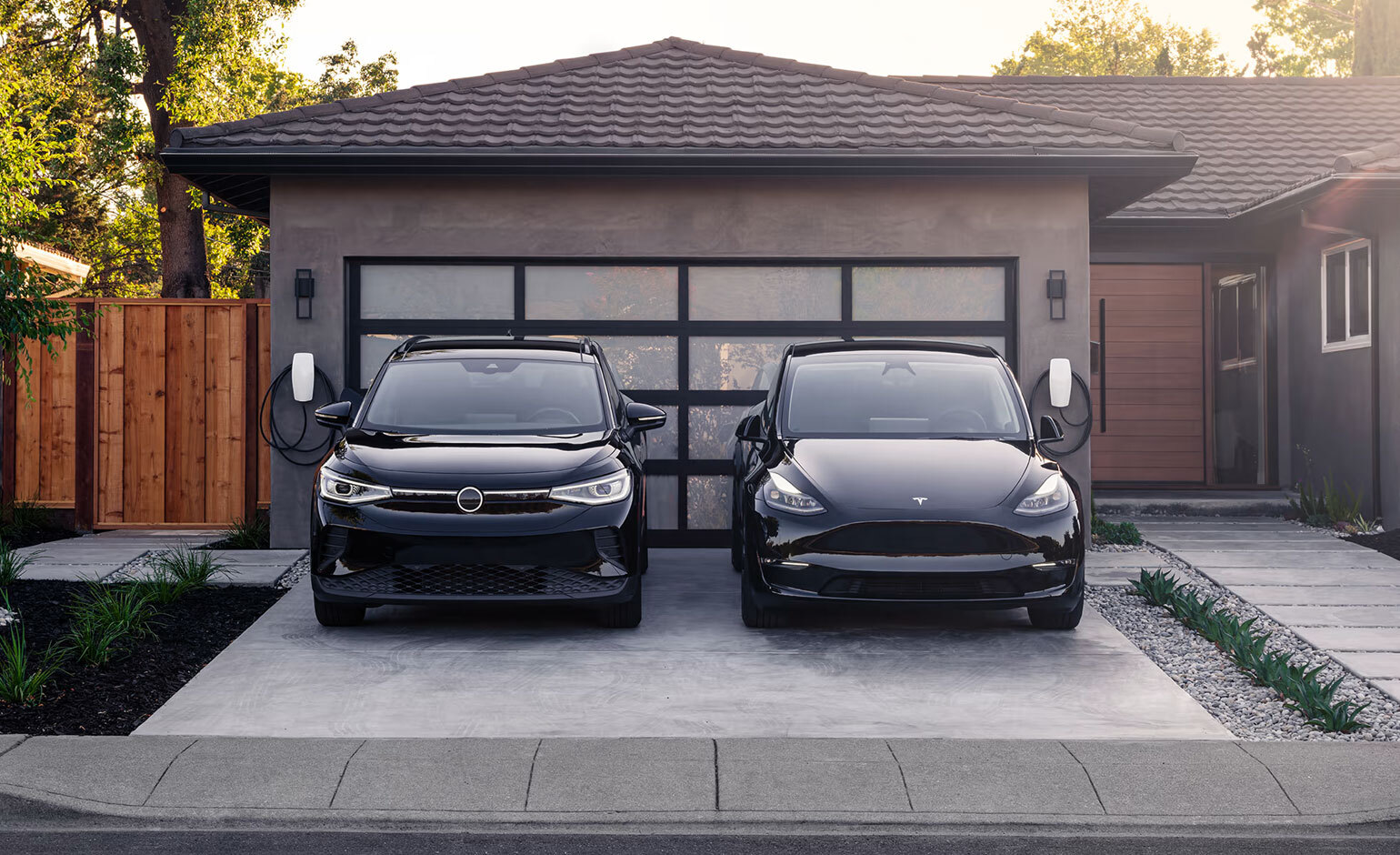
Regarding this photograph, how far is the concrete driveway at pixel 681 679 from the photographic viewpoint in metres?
5.53

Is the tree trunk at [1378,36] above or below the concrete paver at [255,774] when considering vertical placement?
above

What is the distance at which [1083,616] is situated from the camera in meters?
7.76

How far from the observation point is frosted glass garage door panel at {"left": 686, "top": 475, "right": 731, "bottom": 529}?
10.5 m

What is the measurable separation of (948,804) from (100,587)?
588cm

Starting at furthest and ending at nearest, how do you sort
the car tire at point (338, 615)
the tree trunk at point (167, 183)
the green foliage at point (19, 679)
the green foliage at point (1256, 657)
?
1. the tree trunk at point (167, 183)
2. the car tire at point (338, 615)
3. the green foliage at point (19, 679)
4. the green foliage at point (1256, 657)

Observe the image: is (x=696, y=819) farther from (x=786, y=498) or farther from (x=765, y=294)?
(x=765, y=294)

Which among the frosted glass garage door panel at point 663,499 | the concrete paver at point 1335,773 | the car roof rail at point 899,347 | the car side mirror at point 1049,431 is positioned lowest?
the concrete paver at point 1335,773

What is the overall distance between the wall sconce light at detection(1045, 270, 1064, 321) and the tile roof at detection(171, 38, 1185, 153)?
1.01m

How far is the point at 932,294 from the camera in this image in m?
10.5

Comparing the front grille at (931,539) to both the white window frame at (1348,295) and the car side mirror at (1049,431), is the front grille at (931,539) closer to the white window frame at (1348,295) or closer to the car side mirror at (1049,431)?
the car side mirror at (1049,431)

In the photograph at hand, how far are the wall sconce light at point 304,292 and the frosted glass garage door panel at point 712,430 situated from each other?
10.4 feet

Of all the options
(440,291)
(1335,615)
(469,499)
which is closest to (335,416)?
(469,499)

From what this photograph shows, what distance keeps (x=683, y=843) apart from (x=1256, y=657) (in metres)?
3.60

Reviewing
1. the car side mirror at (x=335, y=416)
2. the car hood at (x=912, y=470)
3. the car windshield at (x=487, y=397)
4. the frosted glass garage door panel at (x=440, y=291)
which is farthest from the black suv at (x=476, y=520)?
the frosted glass garage door panel at (x=440, y=291)
